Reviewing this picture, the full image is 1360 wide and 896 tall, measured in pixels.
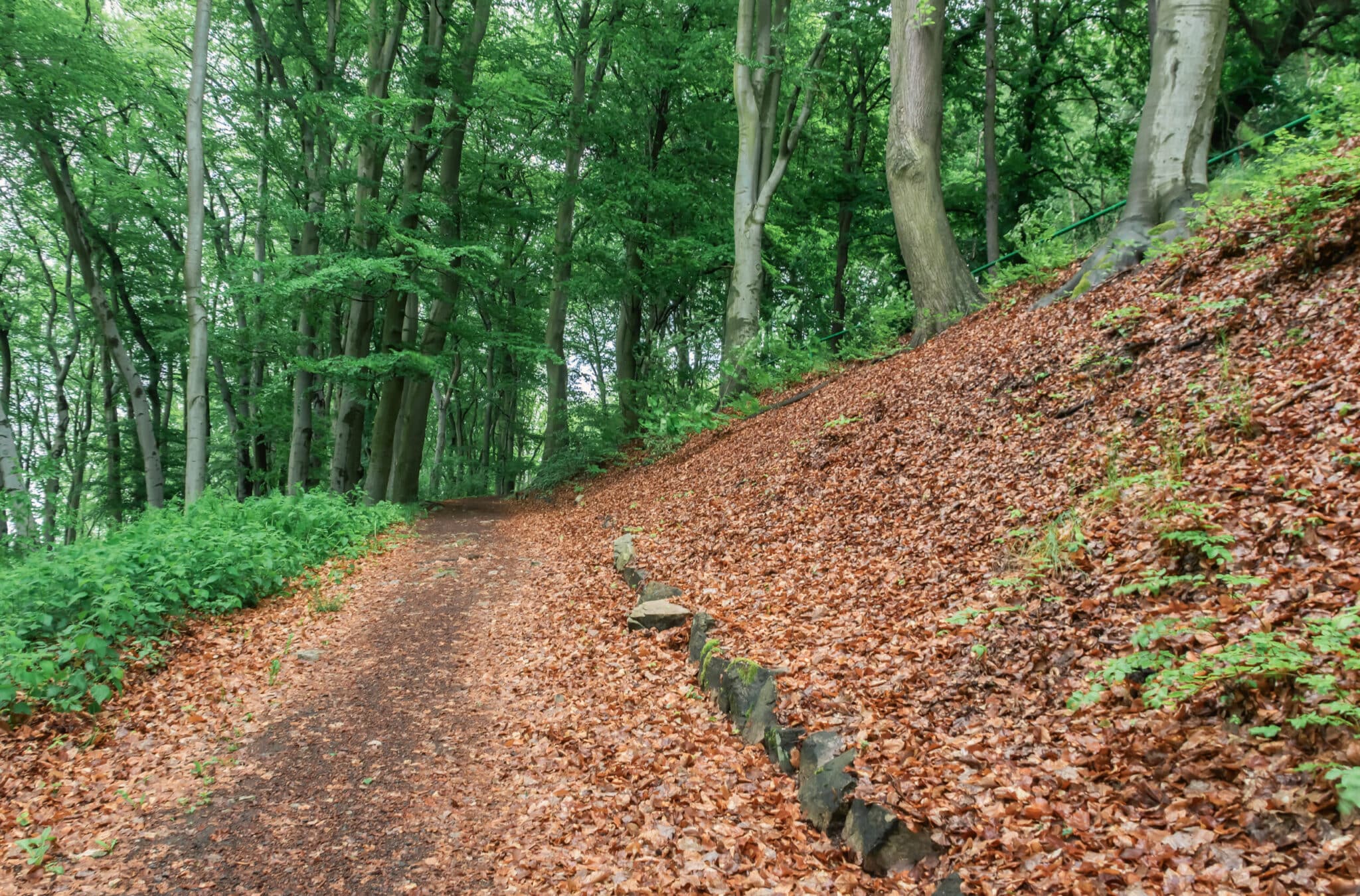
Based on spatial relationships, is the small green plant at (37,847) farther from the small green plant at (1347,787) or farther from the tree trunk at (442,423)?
the tree trunk at (442,423)

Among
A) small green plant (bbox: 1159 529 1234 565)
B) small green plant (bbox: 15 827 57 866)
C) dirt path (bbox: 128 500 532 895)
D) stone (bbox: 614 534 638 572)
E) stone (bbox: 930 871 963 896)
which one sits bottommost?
small green plant (bbox: 15 827 57 866)

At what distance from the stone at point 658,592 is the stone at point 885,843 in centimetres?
367

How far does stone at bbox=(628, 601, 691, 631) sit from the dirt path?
141 centimetres

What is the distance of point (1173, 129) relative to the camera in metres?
7.83

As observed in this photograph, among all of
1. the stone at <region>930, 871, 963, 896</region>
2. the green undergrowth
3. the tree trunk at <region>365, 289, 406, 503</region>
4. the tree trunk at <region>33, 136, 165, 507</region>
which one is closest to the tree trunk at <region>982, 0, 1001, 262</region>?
the stone at <region>930, 871, 963, 896</region>

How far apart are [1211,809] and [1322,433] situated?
2.68 m

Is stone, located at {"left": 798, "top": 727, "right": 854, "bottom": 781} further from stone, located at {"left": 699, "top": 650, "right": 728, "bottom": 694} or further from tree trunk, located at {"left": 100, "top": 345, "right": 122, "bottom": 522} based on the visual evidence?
tree trunk, located at {"left": 100, "top": 345, "right": 122, "bottom": 522}

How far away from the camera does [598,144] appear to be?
A: 17938 millimetres

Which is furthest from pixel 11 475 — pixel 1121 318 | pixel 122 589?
pixel 1121 318

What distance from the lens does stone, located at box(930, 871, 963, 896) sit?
2754 millimetres

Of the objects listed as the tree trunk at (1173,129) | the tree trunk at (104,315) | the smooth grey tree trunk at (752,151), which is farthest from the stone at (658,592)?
the tree trunk at (104,315)

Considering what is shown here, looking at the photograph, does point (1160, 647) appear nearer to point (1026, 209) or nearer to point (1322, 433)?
point (1322, 433)

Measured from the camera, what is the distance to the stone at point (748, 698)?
14.5ft

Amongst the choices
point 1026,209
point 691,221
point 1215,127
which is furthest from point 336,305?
point 1215,127
